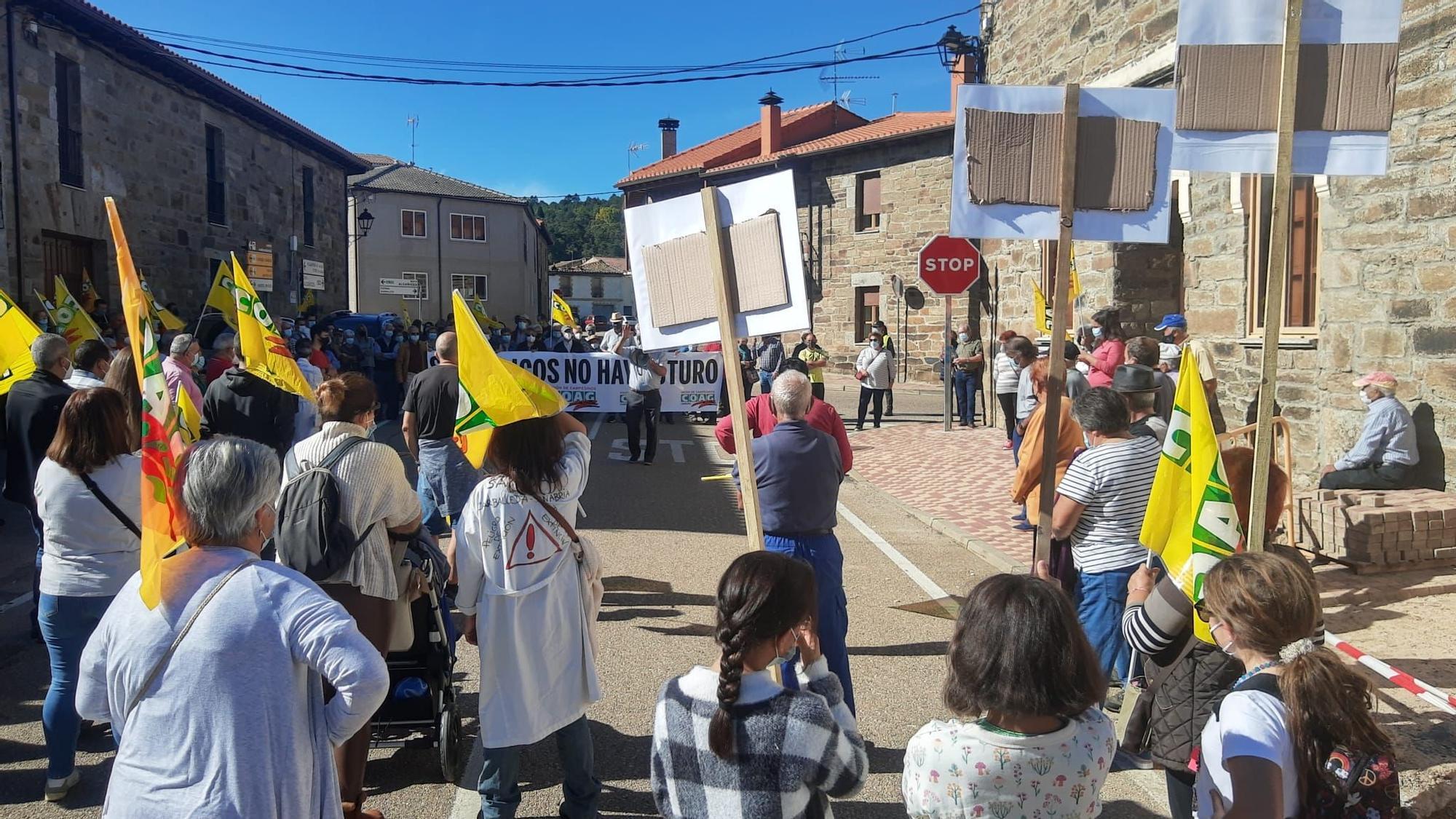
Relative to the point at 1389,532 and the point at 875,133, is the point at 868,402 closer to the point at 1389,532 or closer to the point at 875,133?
the point at 1389,532

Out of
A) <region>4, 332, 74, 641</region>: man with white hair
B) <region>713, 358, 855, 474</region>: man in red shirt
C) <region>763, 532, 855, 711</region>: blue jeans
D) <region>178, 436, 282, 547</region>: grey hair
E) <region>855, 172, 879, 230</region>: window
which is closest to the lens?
Answer: <region>178, 436, 282, 547</region>: grey hair

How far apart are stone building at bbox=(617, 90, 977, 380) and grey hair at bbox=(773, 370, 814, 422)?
76.1 ft

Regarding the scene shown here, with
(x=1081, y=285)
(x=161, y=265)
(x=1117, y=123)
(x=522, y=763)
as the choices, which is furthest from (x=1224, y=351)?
(x=161, y=265)

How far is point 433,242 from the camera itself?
50.2 metres

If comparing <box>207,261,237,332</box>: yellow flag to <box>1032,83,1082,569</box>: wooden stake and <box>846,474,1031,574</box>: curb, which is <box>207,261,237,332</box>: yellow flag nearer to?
<box>846,474,1031,574</box>: curb

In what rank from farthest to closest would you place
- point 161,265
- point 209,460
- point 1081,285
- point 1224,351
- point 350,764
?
point 161,265 → point 1081,285 → point 1224,351 → point 350,764 → point 209,460

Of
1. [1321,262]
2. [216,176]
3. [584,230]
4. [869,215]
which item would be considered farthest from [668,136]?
[584,230]

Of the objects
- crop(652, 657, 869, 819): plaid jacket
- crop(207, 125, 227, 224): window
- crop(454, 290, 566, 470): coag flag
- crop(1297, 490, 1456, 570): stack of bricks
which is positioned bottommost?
crop(1297, 490, 1456, 570): stack of bricks

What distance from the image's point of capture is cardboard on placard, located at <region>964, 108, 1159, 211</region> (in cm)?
403

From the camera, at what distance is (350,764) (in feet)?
11.9

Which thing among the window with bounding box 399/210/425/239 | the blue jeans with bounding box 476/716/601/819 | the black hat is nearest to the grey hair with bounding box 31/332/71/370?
the blue jeans with bounding box 476/716/601/819

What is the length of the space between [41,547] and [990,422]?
15.0 m

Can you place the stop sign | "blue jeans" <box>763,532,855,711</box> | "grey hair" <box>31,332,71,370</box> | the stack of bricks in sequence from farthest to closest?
1. the stop sign
2. the stack of bricks
3. "grey hair" <box>31,332,71,370</box>
4. "blue jeans" <box>763,532,855,711</box>

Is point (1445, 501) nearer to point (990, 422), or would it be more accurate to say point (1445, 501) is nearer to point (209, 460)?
point (209, 460)
